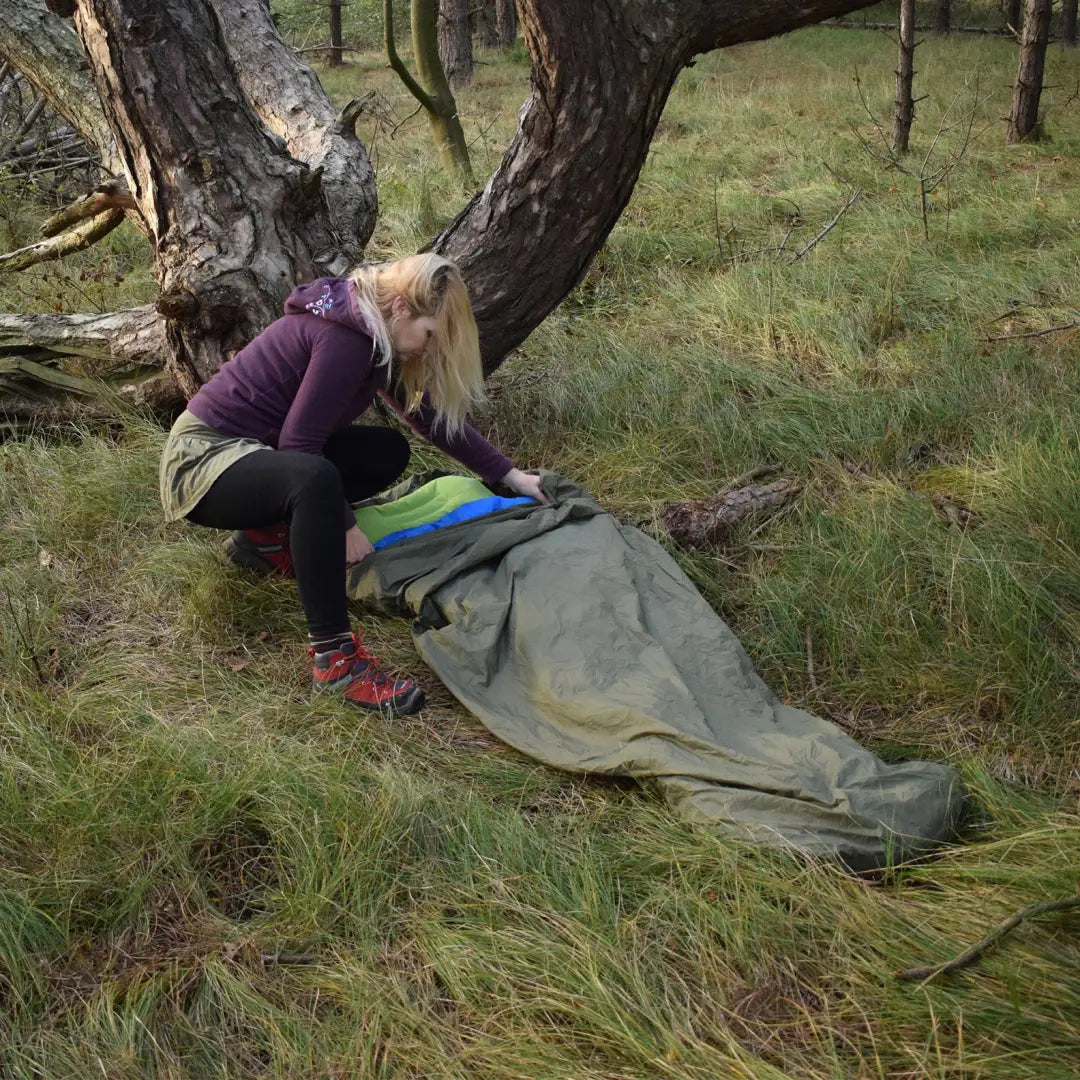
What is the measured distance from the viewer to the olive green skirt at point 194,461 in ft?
9.96

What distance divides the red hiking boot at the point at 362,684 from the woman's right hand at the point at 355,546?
26 centimetres

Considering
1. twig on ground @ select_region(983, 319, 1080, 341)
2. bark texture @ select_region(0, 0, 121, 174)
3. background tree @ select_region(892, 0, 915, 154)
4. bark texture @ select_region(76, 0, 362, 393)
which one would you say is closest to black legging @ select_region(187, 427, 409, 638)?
bark texture @ select_region(76, 0, 362, 393)

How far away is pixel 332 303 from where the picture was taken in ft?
9.98

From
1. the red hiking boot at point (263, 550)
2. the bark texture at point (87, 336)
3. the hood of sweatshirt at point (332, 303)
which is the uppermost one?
the hood of sweatshirt at point (332, 303)

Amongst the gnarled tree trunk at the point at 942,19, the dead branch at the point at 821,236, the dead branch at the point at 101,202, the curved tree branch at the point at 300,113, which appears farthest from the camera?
the gnarled tree trunk at the point at 942,19

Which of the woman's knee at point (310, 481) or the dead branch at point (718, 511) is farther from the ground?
the woman's knee at point (310, 481)

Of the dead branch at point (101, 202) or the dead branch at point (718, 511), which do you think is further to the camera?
the dead branch at point (101, 202)

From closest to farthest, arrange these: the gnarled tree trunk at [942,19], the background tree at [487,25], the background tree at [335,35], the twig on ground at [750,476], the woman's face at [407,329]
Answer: the woman's face at [407,329]
the twig on ground at [750,476]
the gnarled tree trunk at [942,19]
the background tree at [335,35]
the background tree at [487,25]

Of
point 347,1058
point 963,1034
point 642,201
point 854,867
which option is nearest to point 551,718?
point 854,867

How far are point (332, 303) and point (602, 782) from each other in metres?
1.55

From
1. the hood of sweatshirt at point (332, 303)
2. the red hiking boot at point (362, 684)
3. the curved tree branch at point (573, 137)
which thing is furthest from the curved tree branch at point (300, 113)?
the red hiking boot at point (362, 684)

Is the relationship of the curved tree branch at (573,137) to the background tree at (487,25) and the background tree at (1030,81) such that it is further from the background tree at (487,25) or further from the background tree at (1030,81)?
the background tree at (487,25)

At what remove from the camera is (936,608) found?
3053 mm

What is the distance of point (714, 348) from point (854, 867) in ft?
9.87
